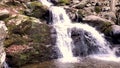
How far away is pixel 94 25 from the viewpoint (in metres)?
26.2

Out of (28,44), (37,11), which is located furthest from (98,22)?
(28,44)

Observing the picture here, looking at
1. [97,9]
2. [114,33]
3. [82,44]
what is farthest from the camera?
[97,9]

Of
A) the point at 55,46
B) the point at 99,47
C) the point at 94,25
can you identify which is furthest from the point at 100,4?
the point at 55,46

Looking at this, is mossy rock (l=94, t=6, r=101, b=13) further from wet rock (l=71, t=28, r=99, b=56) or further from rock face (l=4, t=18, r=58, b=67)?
rock face (l=4, t=18, r=58, b=67)

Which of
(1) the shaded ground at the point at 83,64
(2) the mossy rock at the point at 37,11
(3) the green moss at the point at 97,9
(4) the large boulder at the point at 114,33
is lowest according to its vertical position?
(1) the shaded ground at the point at 83,64

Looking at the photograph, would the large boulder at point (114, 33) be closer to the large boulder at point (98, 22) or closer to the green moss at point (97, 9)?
the large boulder at point (98, 22)

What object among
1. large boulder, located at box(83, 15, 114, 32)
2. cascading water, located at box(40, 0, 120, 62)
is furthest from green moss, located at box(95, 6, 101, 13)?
cascading water, located at box(40, 0, 120, 62)

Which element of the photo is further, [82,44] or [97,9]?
[97,9]

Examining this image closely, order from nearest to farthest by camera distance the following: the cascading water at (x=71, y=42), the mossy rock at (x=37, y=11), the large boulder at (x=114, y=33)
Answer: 1. the cascading water at (x=71, y=42)
2. the large boulder at (x=114, y=33)
3. the mossy rock at (x=37, y=11)

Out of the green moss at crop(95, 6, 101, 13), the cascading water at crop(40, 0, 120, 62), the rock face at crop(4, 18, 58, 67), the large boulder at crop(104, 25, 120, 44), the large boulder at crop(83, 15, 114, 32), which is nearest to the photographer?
the rock face at crop(4, 18, 58, 67)

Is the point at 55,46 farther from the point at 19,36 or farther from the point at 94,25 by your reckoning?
the point at 94,25

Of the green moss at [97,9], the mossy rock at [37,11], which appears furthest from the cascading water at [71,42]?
the green moss at [97,9]

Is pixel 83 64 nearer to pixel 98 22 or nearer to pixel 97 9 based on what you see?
pixel 98 22

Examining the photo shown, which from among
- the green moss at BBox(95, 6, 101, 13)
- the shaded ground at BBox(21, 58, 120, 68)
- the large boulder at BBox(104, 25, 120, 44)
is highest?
the green moss at BBox(95, 6, 101, 13)
